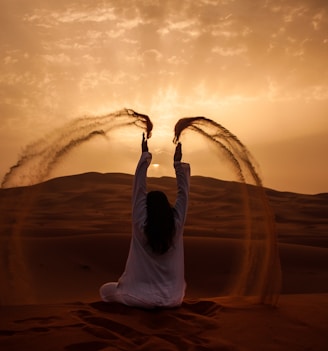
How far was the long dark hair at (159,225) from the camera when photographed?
5230 mm

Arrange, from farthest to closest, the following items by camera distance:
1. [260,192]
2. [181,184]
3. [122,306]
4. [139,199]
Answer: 1. [260,192]
2. [181,184]
3. [122,306]
4. [139,199]

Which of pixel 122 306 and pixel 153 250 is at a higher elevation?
pixel 153 250

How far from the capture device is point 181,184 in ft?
18.6

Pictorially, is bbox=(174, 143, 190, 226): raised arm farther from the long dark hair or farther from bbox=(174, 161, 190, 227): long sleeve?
the long dark hair

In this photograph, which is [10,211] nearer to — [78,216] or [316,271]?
[316,271]

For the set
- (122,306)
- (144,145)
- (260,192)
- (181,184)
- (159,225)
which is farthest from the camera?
(260,192)

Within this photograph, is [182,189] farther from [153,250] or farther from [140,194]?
[153,250]

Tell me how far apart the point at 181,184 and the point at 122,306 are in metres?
1.69

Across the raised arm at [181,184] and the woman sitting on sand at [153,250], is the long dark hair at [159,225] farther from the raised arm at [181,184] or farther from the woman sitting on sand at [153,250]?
the raised arm at [181,184]

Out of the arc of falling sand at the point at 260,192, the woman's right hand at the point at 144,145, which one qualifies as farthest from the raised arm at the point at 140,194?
the arc of falling sand at the point at 260,192

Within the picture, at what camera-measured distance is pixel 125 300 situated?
Answer: 5531 millimetres

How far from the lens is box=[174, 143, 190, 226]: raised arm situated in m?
5.52

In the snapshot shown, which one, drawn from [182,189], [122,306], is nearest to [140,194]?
[182,189]

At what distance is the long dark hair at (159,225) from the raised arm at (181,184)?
20 cm
